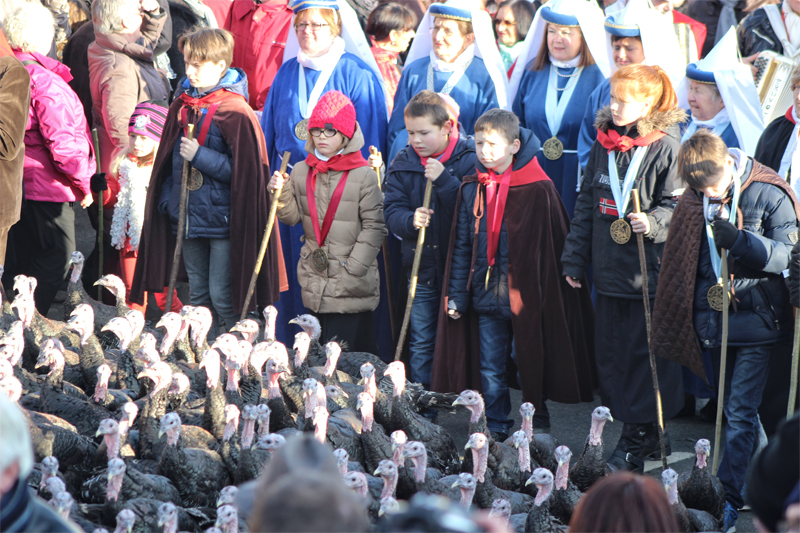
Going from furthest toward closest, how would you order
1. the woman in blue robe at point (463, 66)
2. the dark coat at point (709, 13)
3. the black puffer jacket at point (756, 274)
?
1. the dark coat at point (709, 13)
2. the woman in blue robe at point (463, 66)
3. the black puffer jacket at point (756, 274)

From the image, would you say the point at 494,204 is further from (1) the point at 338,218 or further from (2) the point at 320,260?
(2) the point at 320,260

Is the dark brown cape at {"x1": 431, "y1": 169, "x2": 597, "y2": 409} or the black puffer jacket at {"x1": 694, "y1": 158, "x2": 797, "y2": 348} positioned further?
the dark brown cape at {"x1": 431, "y1": 169, "x2": 597, "y2": 409}

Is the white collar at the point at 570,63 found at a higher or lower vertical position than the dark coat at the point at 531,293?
higher

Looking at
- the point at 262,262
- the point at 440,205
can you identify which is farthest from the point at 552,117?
the point at 262,262

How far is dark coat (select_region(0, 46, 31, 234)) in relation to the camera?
214 inches

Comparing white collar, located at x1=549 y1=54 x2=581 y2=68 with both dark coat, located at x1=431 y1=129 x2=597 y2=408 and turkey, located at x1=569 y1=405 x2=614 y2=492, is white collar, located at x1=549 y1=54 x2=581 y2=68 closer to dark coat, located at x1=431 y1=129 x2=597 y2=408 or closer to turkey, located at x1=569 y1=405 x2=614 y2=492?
dark coat, located at x1=431 y1=129 x2=597 y2=408

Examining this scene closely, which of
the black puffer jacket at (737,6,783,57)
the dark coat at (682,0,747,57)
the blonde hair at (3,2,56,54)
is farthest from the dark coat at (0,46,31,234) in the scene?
the dark coat at (682,0,747,57)

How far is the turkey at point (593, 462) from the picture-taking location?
14.3ft

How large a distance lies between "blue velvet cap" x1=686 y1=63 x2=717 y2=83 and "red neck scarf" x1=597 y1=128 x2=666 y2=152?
63 cm

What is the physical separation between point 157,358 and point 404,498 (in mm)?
1575

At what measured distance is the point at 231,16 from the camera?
8242 millimetres

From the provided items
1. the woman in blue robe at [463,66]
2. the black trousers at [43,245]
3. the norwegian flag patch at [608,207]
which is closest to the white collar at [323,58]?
the woman in blue robe at [463,66]

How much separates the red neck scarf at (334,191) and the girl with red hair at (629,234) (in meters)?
1.52

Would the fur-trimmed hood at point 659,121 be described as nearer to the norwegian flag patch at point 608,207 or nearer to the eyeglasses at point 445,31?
the norwegian flag patch at point 608,207
